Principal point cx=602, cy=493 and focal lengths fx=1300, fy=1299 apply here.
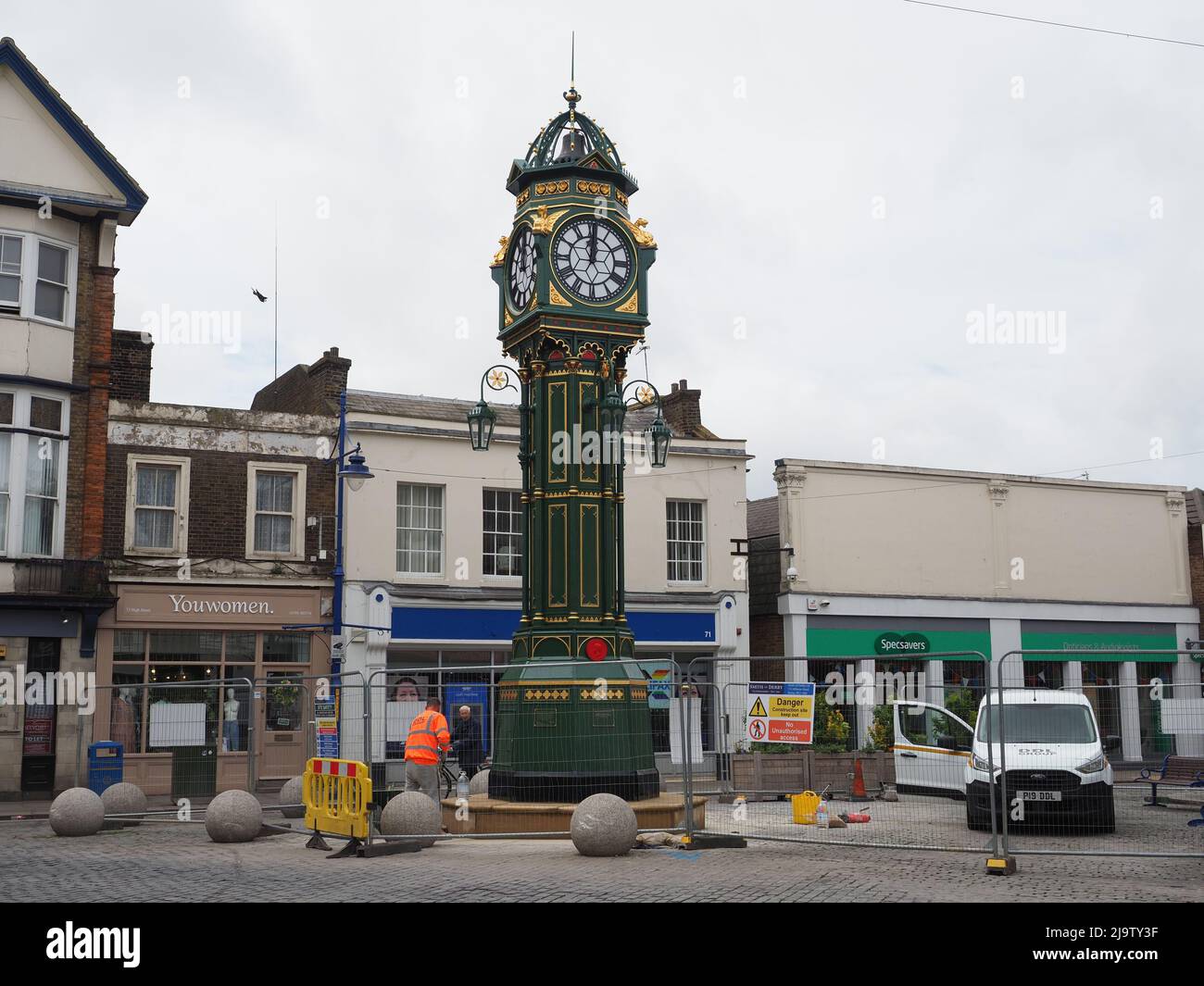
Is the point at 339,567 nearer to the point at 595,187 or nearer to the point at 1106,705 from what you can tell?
the point at 595,187

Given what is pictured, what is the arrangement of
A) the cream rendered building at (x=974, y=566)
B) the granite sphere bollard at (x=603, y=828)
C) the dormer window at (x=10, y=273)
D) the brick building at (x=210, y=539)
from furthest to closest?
the cream rendered building at (x=974, y=566), the brick building at (x=210, y=539), the dormer window at (x=10, y=273), the granite sphere bollard at (x=603, y=828)

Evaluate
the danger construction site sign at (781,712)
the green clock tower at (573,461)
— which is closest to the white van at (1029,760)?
the danger construction site sign at (781,712)

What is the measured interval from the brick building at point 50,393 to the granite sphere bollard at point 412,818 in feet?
40.2

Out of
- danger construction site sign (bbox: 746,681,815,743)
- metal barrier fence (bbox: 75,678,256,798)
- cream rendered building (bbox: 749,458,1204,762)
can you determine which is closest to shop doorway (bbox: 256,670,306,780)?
metal barrier fence (bbox: 75,678,256,798)

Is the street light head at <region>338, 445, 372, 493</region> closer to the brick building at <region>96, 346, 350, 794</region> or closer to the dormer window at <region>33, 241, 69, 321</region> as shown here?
the brick building at <region>96, 346, 350, 794</region>

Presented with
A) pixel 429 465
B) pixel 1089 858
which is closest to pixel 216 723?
pixel 429 465

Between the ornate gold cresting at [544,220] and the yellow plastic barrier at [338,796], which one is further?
the ornate gold cresting at [544,220]

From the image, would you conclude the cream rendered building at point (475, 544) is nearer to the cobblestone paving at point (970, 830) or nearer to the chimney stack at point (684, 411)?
the chimney stack at point (684, 411)

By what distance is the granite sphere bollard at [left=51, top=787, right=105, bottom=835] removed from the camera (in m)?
17.0

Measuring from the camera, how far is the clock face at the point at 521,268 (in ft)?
55.3

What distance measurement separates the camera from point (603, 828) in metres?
13.2

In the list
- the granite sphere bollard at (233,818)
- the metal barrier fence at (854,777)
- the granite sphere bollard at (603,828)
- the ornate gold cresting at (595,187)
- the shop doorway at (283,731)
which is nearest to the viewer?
the granite sphere bollard at (603,828)

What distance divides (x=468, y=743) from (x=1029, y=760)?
7.83 m

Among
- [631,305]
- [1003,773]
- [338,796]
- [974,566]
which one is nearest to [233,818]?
[338,796]
